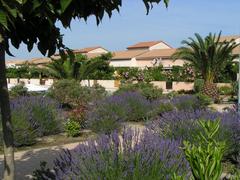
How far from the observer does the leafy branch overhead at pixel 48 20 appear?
10.1ft

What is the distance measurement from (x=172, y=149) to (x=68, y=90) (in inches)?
665

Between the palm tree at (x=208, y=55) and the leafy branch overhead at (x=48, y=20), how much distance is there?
2775 cm

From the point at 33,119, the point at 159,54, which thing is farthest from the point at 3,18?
the point at 159,54

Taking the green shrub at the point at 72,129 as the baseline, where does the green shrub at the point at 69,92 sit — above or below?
above

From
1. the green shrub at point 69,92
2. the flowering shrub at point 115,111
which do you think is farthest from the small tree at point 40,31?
the green shrub at point 69,92

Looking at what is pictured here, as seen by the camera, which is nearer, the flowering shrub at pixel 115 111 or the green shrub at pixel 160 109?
the flowering shrub at pixel 115 111

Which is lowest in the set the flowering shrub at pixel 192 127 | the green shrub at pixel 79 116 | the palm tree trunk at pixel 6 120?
the green shrub at pixel 79 116

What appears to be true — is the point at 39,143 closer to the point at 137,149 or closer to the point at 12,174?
the point at 137,149

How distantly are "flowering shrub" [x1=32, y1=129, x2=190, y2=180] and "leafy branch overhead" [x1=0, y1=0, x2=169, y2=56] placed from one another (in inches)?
56.6

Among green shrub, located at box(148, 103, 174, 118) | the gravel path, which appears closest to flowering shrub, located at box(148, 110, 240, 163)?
the gravel path

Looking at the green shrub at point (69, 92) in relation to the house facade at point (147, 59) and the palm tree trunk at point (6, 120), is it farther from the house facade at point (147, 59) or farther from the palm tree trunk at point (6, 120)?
the house facade at point (147, 59)

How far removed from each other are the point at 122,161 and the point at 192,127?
3946mm

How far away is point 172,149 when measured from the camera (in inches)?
199

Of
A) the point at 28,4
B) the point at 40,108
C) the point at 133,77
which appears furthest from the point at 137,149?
the point at 133,77
